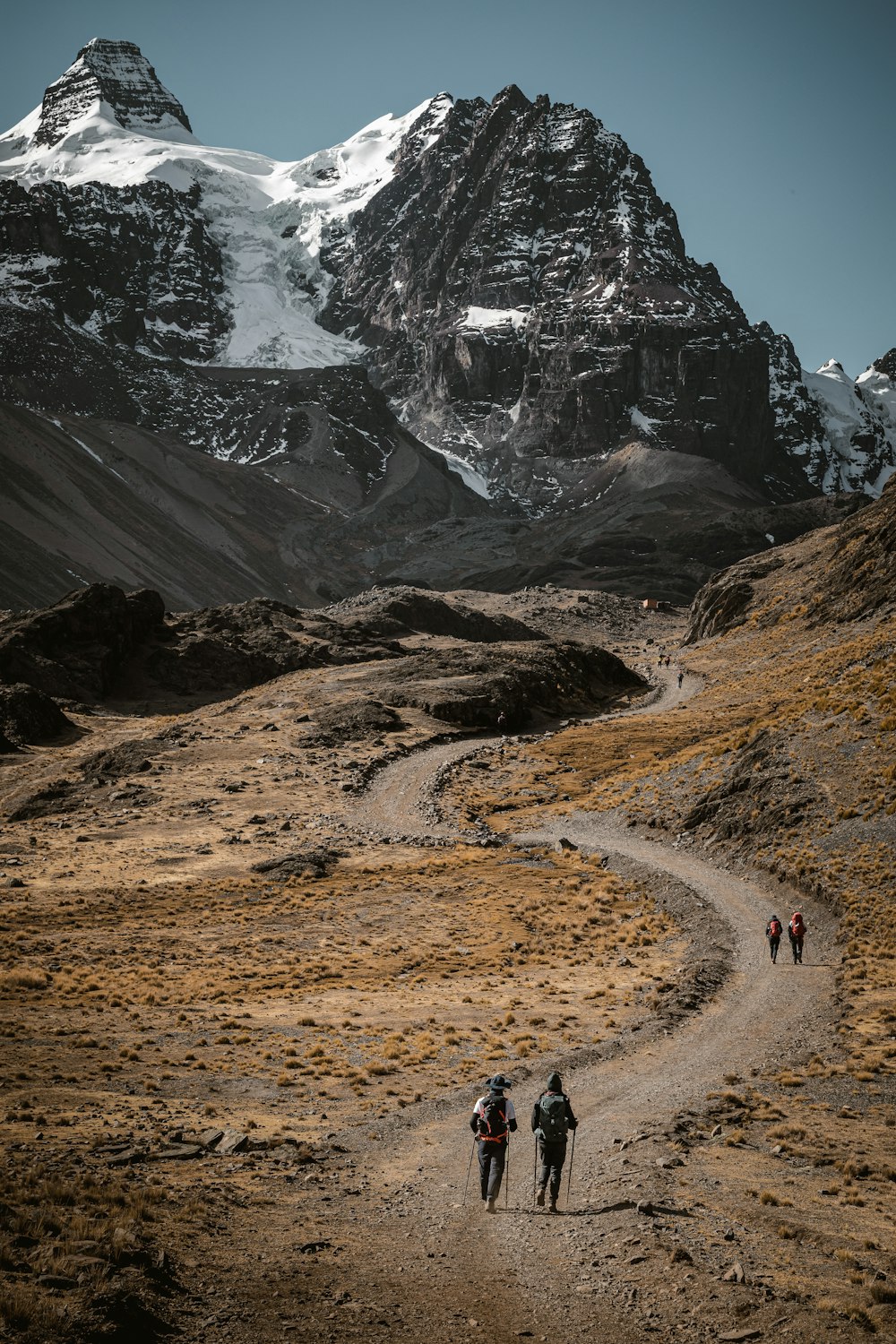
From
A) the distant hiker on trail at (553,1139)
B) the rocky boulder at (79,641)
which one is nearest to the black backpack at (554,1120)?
the distant hiker on trail at (553,1139)

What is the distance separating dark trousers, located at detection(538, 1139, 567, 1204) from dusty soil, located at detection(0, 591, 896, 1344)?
44 centimetres

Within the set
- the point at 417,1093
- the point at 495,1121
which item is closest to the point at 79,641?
the point at 417,1093

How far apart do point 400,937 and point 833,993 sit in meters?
15.7

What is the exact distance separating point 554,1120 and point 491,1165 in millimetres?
1092

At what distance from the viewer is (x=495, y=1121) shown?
15.3m

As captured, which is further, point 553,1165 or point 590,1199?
point 590,1199

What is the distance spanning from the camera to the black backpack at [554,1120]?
15.2 metres

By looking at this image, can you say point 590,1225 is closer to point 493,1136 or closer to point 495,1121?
point 493,1136

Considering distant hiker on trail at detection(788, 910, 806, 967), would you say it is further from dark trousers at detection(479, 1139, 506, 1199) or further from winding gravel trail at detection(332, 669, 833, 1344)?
dark trousers at detection(479, 1139, 506, 1199)

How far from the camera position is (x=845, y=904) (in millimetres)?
34062

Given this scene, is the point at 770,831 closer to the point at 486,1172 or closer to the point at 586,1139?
the point at 586,1139

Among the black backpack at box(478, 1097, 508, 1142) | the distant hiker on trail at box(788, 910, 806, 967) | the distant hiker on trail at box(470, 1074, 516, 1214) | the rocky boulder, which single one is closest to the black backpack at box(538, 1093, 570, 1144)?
the distant hiker on trail at box(470, 1074, 516, 1214)

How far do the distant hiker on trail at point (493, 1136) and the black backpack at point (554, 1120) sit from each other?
1.42 feet

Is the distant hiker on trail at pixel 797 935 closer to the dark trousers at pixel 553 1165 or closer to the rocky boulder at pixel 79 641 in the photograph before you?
the dark trousers at pixel 553 1165
